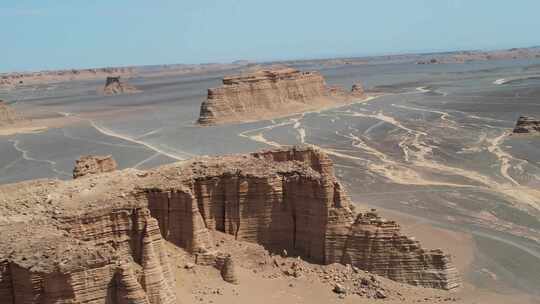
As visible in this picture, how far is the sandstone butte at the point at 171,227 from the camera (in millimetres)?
13391

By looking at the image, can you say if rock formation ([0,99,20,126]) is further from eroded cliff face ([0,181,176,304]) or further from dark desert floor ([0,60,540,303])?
eroded cliff face ([0,181,176,304])

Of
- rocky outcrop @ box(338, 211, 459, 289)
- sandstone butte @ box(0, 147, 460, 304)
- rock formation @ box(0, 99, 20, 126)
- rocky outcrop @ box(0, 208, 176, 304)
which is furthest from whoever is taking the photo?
rock formation @ box(0, 99, 20, 126)

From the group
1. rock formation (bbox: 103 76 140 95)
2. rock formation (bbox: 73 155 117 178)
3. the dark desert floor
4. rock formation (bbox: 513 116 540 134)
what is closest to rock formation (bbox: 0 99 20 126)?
the dark desert floor

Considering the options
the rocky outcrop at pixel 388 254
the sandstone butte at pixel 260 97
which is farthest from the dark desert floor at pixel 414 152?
the sandstone butte at pixel 260 97

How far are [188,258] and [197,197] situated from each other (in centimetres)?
217

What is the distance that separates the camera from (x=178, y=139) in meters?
69.6

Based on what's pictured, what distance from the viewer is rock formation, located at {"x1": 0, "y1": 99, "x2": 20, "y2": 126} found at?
297ft

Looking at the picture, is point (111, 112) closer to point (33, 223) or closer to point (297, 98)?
point (297, 98)

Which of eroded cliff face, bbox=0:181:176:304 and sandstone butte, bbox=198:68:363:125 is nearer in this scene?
eroded cliff face, bbox=0:181:176:304

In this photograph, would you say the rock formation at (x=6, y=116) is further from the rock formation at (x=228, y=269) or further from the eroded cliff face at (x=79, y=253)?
the rock formation at (x=228, y=269)

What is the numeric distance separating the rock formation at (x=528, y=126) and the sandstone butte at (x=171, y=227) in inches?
1733

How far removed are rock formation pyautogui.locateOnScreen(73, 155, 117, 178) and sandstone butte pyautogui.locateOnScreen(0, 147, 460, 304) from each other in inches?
201

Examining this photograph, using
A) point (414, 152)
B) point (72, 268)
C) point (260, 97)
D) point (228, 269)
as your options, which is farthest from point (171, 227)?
point (260, 97)

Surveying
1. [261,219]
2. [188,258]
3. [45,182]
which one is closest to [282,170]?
[261,219]
